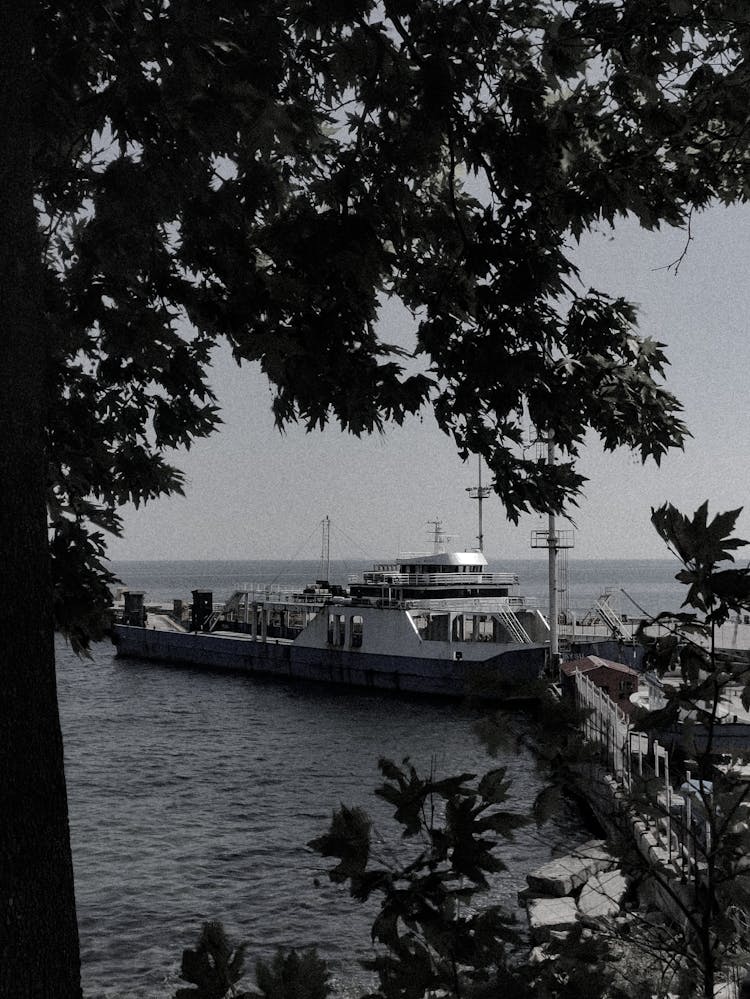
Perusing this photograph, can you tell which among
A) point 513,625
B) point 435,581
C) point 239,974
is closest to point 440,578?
point 435,581

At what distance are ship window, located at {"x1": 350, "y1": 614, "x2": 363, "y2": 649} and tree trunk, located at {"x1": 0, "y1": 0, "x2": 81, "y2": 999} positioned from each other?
46.6 meters

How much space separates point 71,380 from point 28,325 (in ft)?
4.22

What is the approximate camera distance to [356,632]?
5050cm

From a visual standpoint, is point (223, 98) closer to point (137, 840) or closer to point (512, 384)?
point (512, 384)

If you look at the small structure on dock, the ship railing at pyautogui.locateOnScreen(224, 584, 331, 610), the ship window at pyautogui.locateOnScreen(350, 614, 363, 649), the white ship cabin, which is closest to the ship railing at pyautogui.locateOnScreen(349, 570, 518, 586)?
the white ship cabin

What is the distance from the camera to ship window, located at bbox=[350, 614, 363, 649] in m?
49.8

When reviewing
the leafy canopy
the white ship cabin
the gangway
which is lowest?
the gangway

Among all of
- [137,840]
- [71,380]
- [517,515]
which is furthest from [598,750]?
[137,840]

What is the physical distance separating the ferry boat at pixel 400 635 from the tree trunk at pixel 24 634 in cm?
3772

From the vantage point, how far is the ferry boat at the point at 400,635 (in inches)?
1772

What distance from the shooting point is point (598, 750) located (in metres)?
2.52

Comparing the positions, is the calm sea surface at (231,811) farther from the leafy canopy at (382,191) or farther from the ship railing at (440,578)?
the ship railing at (440,578)

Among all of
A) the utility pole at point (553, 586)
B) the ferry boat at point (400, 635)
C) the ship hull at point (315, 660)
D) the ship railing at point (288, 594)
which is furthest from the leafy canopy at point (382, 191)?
the ship railing at point (288, 594)

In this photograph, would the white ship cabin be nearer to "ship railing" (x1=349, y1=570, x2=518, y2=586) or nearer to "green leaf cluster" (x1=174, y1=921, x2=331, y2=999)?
"ship railing" (x1=349, y1=570, x2=518, y2=586)
